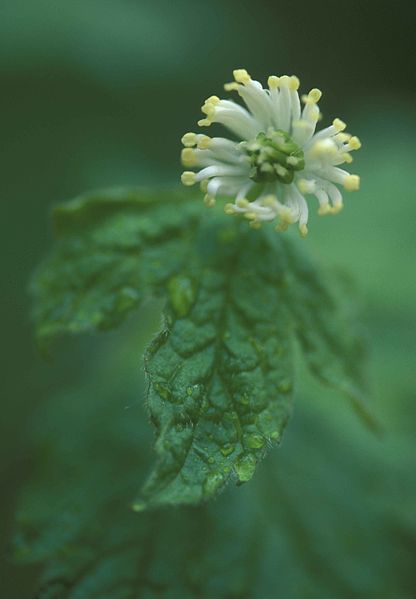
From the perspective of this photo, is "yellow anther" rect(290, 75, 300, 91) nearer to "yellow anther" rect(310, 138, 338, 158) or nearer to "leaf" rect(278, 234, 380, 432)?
"yellow anther" rect(310, 138, 338, 158)

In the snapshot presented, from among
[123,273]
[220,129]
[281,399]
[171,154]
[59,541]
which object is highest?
[220,129]

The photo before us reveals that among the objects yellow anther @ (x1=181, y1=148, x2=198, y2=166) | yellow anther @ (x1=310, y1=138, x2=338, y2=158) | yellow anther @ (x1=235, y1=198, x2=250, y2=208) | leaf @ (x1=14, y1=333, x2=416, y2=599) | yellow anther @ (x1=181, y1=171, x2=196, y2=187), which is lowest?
leaf @ (x1=14, y1=333, x2=416, y2=599)

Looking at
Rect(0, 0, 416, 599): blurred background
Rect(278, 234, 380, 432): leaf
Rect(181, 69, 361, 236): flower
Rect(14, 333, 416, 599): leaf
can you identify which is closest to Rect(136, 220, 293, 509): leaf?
Rect(278, 234, 380, 432): leaf

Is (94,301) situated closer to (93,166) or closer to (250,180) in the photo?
(250,180)

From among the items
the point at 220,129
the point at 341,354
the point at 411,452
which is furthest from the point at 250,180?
the point at 220,129

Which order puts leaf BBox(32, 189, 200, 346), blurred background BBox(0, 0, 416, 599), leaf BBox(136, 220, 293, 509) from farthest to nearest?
blurred background BBox(0, 0, 416, 599) < leaf BBox(32, 189, 200, 346) < leaf BBox(136, 220, 293, 509)

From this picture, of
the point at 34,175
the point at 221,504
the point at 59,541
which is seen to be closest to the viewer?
the point at 59,541

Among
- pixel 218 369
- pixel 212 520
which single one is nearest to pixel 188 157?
pixel 218 369
